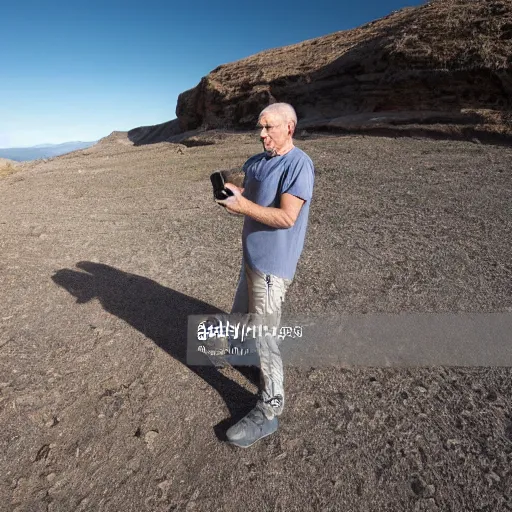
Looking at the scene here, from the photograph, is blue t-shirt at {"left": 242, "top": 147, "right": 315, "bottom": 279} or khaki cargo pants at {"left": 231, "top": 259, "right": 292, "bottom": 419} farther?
khaki cargo pants at {"left": 231, "top": 259, "right": 292, "bottom": 419}

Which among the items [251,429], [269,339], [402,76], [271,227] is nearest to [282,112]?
[271,227]

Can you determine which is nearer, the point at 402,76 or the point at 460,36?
the point at 460,36

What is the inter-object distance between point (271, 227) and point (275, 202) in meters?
0.13

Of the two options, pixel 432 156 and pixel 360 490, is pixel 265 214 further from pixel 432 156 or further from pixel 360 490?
pixel 432 156

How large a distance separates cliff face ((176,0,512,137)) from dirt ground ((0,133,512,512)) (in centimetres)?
586

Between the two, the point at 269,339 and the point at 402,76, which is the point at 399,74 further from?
the point at 269,339

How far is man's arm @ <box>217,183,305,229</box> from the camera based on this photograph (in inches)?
74.7

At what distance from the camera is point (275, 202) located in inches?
79.9

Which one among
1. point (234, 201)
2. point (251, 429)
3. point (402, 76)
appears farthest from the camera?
point (402, 76)

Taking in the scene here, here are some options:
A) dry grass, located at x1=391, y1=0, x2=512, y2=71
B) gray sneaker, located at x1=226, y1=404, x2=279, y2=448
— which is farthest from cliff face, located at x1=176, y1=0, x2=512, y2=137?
gray sneaker, located at x1=226, y1=404, x2=279, y2=448

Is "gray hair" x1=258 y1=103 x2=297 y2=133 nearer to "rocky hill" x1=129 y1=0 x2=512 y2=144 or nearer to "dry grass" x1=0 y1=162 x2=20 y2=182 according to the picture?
"rocky hill" x1=129 y1=0 x2=512 y2=144

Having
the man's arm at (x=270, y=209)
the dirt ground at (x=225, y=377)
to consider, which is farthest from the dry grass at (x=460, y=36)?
the man's arm at (x=270, y=209)

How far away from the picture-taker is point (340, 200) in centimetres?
644

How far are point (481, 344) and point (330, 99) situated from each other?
14.3 m
